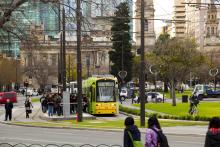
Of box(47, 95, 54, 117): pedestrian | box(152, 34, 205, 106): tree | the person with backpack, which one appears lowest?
box(47, 95, 54, 117): pedestrian

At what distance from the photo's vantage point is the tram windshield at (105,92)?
47.2 meters

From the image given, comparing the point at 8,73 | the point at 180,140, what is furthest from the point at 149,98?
the point at 180,140

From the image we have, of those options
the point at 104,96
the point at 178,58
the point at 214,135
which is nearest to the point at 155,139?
the point at 214,135

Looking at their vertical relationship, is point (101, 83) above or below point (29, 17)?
below

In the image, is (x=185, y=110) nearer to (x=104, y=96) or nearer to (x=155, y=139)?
(x=104, y=96)

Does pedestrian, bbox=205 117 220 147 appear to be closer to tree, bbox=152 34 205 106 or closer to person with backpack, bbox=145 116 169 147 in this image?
person with backpack, bbox=145 116 169 147

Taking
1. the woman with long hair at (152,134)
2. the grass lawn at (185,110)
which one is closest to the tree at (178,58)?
the grass lawn at (185,110)

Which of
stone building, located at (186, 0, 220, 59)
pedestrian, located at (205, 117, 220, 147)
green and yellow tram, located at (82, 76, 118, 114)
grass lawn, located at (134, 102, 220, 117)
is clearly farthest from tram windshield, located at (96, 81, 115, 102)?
stone building, located at (186, 0, 220, 59)

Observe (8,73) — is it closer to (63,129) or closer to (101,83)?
(101,83)

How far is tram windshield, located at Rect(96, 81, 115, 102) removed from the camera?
155ft

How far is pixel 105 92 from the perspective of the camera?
47.3m

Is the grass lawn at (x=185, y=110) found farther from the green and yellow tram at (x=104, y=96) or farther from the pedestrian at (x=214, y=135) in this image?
the pedestrian at (x=214, y=135)

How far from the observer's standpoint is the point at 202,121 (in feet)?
123

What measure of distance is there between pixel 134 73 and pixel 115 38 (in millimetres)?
15287
